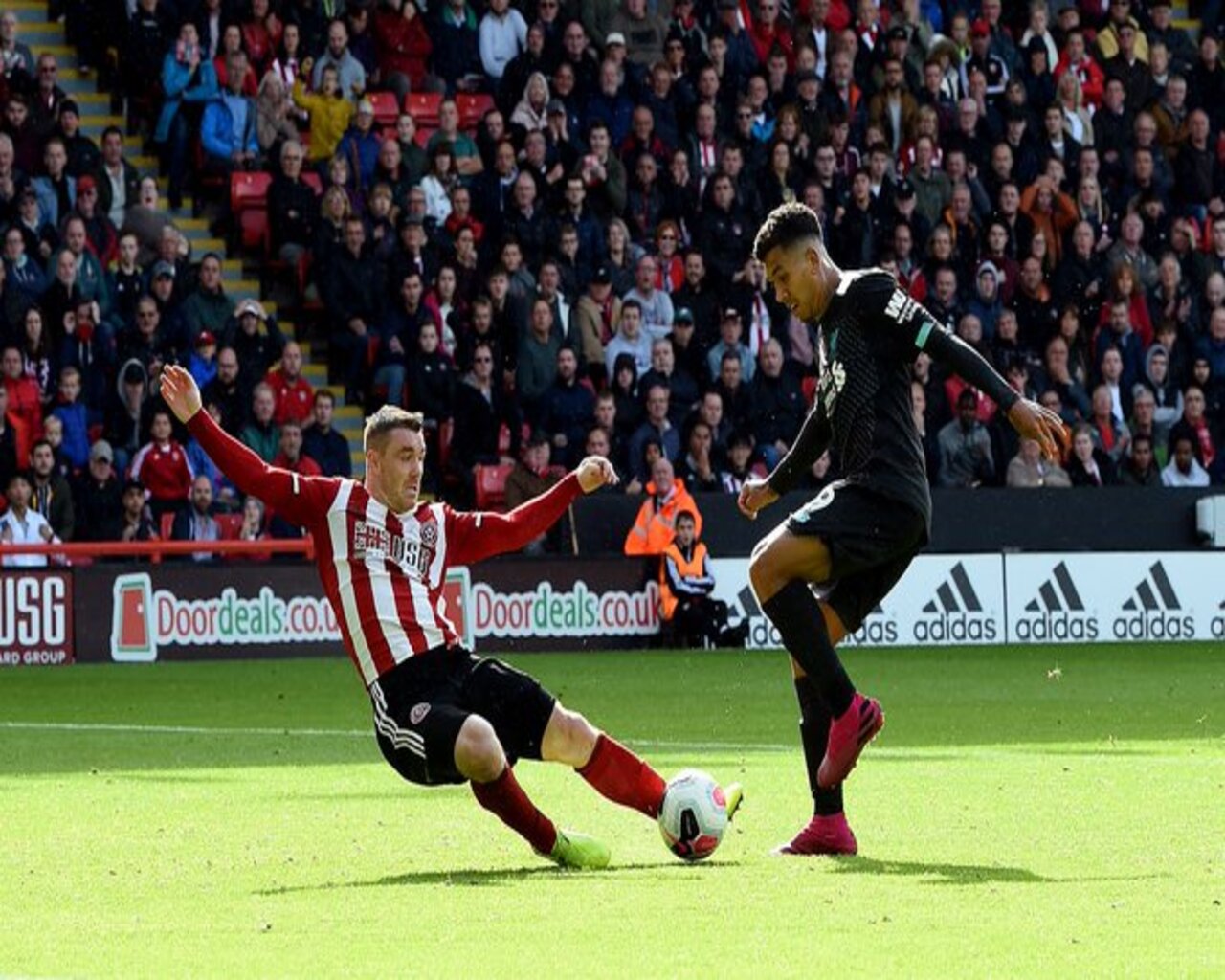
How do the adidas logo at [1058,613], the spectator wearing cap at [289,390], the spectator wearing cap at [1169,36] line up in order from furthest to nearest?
the spectator wearing cap at [1169,36] < the adidas logo at [1058,613] < the spectator wearing cap at [289,390]

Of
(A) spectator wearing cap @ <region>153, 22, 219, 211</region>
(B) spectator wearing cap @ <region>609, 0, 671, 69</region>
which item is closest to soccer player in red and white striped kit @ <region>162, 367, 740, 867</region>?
(A) spectator wearing cap @ <region>153, 22, 219, 211</region>

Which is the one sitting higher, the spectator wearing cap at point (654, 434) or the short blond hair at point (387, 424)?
the short blond hair at point (387, 424)

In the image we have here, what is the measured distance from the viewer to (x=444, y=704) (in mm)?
9180

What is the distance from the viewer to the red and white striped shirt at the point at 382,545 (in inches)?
368

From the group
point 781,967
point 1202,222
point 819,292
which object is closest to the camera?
point 781,967

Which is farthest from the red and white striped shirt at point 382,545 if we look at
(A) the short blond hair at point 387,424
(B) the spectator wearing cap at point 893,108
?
(B) the spectator wearing cap at point 893,108

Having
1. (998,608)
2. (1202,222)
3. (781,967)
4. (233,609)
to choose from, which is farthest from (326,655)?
(781,967)

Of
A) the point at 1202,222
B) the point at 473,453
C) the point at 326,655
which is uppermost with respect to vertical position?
the point at 1202,222

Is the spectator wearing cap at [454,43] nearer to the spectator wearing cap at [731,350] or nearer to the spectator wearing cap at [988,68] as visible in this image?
the spectator wearing cap at [731,350]

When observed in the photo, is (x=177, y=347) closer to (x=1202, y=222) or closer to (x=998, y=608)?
(x=998, y=608)

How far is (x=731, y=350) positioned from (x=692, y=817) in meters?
17.5

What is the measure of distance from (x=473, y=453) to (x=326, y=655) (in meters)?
2.33

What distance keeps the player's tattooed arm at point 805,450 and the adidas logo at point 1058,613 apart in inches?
607

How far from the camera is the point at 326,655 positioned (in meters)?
23.7
